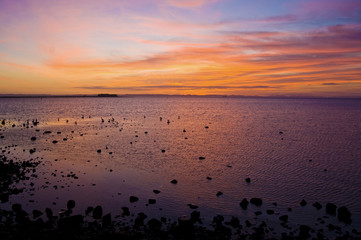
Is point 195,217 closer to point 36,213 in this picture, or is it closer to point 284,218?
point 284,218

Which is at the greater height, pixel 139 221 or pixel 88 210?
pixel 139 221

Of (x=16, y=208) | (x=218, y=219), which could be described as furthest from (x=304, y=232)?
(x=16, y=208)

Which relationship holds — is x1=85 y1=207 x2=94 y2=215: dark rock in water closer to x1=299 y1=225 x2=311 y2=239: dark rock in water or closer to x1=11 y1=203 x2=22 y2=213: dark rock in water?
x1=11 y1=203 x2=22 y2=213: dark rock in water

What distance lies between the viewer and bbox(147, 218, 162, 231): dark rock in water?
43.5 feet

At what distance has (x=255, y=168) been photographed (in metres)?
26.3

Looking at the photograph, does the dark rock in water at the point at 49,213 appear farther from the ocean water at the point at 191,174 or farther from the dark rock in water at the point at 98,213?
the dark rock in water at the point at 98,213

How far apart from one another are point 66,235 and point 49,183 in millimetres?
10027

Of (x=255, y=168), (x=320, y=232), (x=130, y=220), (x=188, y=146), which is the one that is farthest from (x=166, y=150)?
(x=320, y=232)

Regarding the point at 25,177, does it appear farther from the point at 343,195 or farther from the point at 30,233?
the point at 343,195

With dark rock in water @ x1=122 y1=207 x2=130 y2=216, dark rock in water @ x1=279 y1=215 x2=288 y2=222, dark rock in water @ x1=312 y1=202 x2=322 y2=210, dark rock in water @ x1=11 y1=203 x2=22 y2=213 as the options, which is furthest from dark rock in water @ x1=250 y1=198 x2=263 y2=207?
dark rock in water @ x1=11 y1=203 x2=22 y2=213

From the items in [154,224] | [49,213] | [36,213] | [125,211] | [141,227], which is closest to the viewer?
[141,227]

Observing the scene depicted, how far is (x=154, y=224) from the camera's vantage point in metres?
13.5

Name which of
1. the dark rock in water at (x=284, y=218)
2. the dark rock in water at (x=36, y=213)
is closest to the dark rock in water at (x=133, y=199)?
the dark rock in water at (x=36, y=213)

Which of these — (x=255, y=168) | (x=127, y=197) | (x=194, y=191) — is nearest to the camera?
(x=127, y=197)
